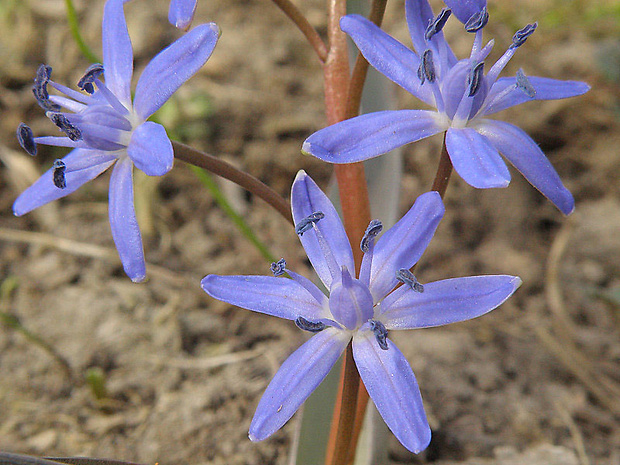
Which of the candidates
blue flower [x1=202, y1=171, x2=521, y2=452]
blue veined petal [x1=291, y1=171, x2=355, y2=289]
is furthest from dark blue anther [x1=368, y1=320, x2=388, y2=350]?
blue veined petal [x1=291, y1=171, x2=355, y2=289]

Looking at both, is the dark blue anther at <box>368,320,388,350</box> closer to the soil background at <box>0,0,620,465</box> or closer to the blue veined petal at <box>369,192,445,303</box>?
the blue veined petal at <box>369,192,445,303</box>

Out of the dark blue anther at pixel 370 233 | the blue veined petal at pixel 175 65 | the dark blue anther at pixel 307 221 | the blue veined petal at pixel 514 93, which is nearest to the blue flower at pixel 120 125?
the blue veined petal at pixel 175 65

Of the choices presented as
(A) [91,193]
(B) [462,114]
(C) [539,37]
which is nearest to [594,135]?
(C) [539,37]

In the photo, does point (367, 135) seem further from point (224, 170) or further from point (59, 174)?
point (59, 174)

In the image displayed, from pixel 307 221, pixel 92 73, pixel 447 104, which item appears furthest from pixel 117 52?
pixel 447 104

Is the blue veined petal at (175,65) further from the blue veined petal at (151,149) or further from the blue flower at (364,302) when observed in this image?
the blue flower at (364,302)

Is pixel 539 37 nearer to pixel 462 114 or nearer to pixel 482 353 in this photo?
pixel 482 353
